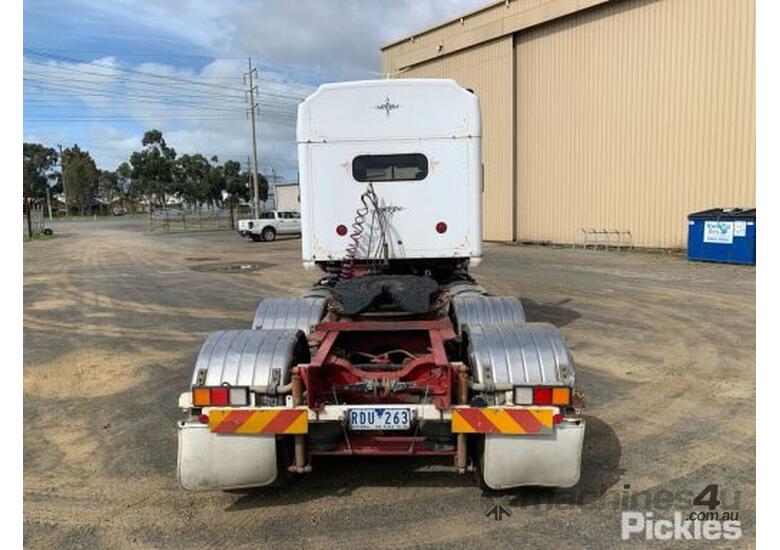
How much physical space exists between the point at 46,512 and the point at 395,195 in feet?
14.4

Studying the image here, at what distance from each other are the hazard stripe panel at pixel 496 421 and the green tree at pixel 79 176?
352ft

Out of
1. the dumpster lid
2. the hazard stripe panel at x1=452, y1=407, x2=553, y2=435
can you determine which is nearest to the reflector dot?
the hazard stripe panel at x1=452, y1=407, x2=553, y2=435

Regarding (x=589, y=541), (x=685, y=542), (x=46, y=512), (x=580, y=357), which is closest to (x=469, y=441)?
(x=589, y=541)

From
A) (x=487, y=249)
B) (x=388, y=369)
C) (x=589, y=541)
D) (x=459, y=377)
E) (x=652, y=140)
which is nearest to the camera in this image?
(x=589, y=541)

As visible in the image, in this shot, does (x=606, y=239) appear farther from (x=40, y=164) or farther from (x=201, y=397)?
(x=40, y=164)

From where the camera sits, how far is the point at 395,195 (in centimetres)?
698

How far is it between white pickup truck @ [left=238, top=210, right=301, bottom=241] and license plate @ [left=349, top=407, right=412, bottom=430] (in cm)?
3093

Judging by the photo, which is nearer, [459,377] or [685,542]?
[685,542]

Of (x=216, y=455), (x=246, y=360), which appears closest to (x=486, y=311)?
(x=246, y=360)

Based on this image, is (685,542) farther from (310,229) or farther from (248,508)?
(310,229)

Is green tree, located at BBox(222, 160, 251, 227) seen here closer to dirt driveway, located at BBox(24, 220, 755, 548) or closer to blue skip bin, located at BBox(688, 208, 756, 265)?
blue skip bin, located at BBox(688, 208, 756, 265)

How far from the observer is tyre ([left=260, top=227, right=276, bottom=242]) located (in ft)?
115

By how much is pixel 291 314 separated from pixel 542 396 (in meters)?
2.81

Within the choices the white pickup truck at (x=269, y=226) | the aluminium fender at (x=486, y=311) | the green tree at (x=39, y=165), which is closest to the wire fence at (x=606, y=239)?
the white pickup truck at (x=269, y=226)
